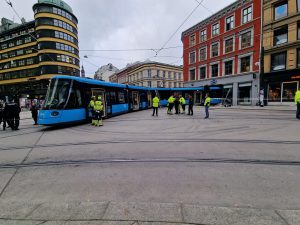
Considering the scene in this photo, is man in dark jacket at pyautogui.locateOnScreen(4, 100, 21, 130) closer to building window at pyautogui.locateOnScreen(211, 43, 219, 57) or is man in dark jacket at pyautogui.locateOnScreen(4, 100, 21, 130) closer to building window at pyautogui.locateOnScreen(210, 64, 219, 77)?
building window at pyautogui.locateOnScreen(210, 64, 219, 77)

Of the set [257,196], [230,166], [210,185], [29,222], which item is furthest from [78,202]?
[230,166]

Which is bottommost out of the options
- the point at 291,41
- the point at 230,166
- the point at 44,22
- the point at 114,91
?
the point at 230,166

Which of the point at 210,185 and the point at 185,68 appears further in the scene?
the point at 185,68

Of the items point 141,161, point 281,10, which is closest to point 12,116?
point 141,161

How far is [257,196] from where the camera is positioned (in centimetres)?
290

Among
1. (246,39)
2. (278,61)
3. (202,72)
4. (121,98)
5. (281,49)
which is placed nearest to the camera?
(121,98)

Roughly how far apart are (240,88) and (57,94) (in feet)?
91.9

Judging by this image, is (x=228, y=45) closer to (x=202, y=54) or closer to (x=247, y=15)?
(x=247, y=15)

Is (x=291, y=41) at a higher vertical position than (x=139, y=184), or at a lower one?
higher

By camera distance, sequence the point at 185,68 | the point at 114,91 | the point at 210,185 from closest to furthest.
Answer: the point at 210,185
the point at 114,91
the point at 185,68

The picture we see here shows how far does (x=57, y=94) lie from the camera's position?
984 centimetres

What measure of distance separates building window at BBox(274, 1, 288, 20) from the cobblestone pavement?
82.3 ft

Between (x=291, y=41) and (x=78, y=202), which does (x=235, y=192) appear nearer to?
(x=78, y=202)

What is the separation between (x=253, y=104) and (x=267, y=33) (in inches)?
398
